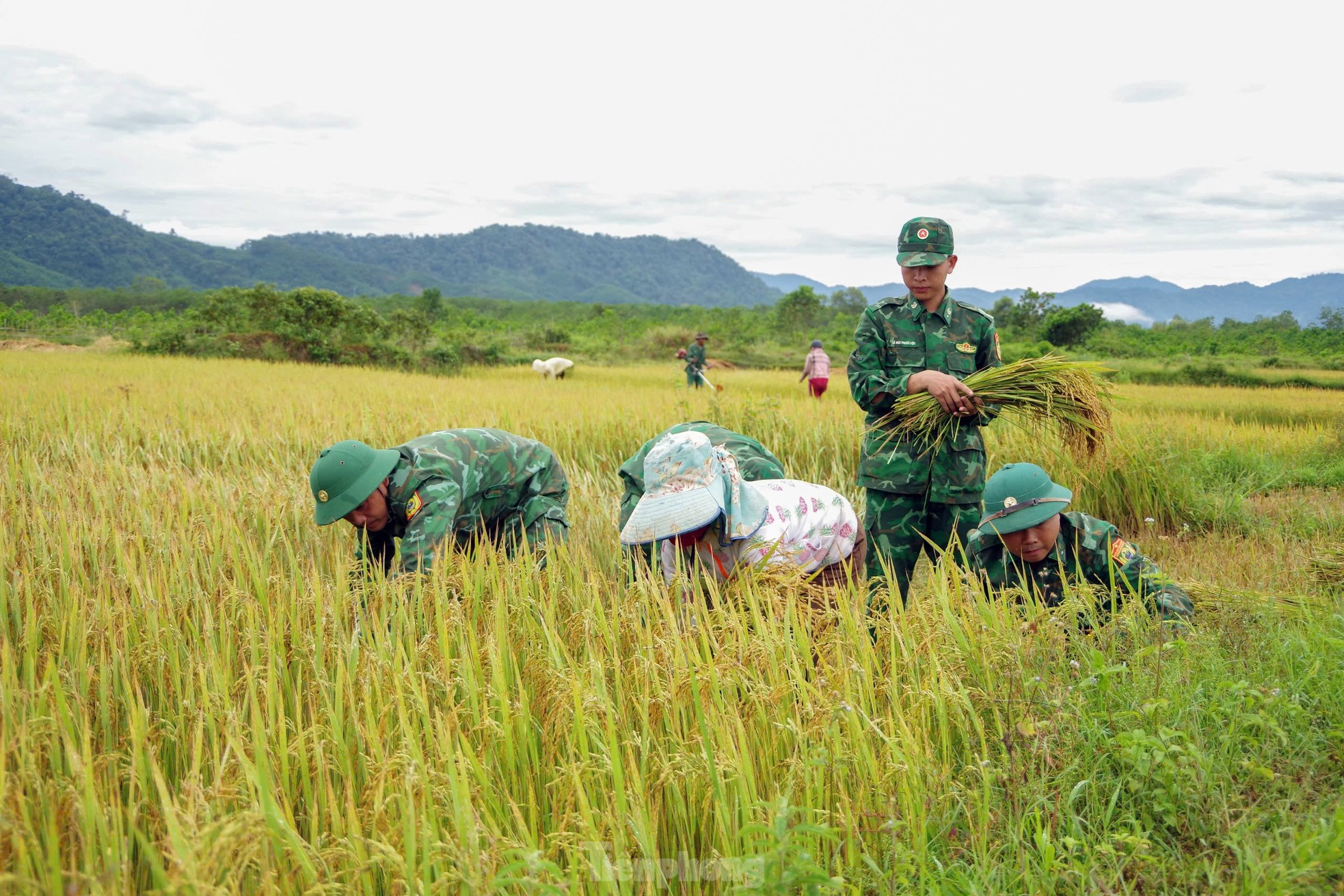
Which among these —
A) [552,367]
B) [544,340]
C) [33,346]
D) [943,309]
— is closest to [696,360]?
[552,367]

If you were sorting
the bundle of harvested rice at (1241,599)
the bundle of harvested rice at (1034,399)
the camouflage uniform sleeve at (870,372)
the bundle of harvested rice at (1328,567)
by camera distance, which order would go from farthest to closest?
the camouflage uniform sleeve at (870,372)
the bundle of harvested rice at (1034,399)
the bundle of harvested rice at (1328,567)
the bundle of harvested rice at (1241,599)

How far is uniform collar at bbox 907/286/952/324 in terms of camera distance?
367 centimetres

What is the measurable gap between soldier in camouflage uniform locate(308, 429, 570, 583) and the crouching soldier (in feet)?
1.62

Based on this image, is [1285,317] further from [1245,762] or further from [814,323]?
[1245,762]

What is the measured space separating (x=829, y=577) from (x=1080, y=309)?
2235cm

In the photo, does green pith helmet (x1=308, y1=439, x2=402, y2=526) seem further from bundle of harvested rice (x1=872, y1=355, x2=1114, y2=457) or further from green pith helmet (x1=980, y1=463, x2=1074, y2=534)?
green pith helmet (x1=980, y1=463, x2=1074, y2=534)

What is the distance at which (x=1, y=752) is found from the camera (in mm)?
1476

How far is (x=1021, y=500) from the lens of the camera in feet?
9.91

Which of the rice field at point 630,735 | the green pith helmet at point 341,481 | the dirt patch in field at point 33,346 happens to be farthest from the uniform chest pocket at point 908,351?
the dirt patch in field at point 33,346

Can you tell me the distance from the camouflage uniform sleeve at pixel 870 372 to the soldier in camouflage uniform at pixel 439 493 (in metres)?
1.50

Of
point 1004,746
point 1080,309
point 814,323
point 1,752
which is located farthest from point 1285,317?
point 1,752

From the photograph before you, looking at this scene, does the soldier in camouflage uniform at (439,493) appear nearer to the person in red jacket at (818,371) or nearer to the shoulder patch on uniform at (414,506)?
the shoulder patch on uniform at (414,506)

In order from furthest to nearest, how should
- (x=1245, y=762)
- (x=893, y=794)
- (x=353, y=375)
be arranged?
(x=353, y=375), (x=893, y=794), (x=1245, y=762)

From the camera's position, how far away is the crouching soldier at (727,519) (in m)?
2.74
